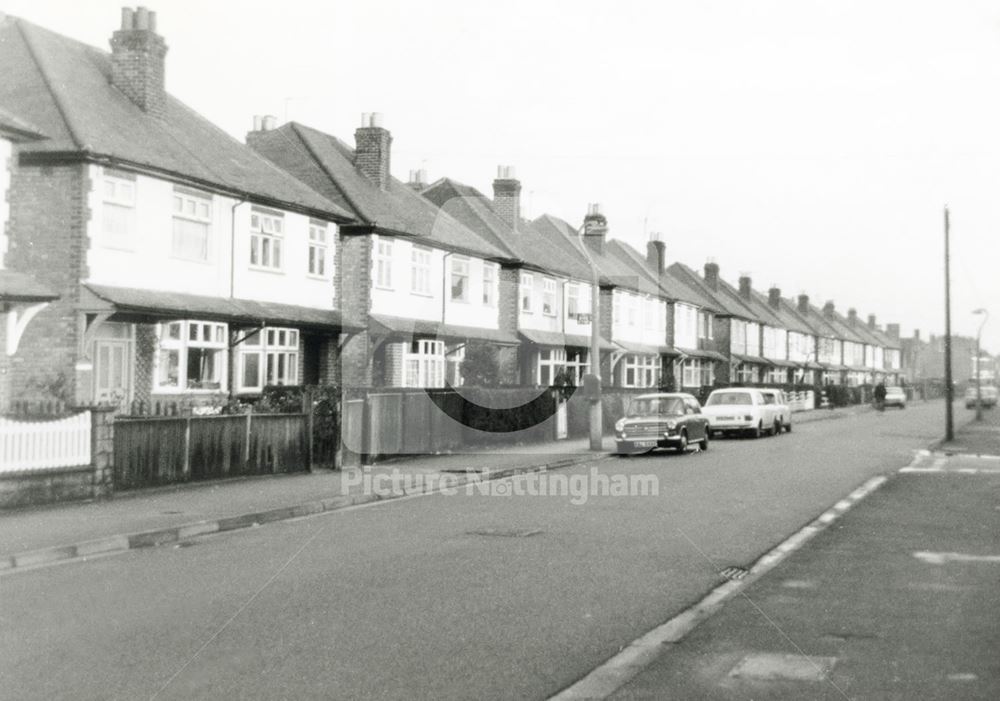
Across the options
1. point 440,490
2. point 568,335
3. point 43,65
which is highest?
point 43,65

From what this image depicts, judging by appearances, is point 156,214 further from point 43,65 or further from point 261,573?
point 261,573

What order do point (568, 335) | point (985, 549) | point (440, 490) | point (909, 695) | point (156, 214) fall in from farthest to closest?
point (568, 335), point (156, 214), point (440, 490), point (985, 549), point (909, 695)

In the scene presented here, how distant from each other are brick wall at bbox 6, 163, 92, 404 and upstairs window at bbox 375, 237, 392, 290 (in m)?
11.4

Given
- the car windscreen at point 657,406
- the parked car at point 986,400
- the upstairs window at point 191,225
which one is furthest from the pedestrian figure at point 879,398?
the upstairs window at point 191,225

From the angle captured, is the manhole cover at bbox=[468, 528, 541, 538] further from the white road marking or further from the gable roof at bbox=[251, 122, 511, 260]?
the gable roof at bbox=[251, 122, 511, 260]

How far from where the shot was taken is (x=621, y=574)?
9484mm

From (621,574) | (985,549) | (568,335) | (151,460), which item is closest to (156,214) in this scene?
(151,460)

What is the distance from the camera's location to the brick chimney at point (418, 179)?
4512 cm

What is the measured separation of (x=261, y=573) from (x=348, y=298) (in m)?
21.0

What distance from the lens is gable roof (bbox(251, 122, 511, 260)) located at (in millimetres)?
31266

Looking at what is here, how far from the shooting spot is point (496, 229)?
4162 cm

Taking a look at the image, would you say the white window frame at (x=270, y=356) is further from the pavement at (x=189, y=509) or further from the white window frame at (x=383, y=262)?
the pavement at (x=189, y=509)

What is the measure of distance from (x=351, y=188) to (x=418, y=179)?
13.8m

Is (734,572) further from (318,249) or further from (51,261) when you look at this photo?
(318,249)
